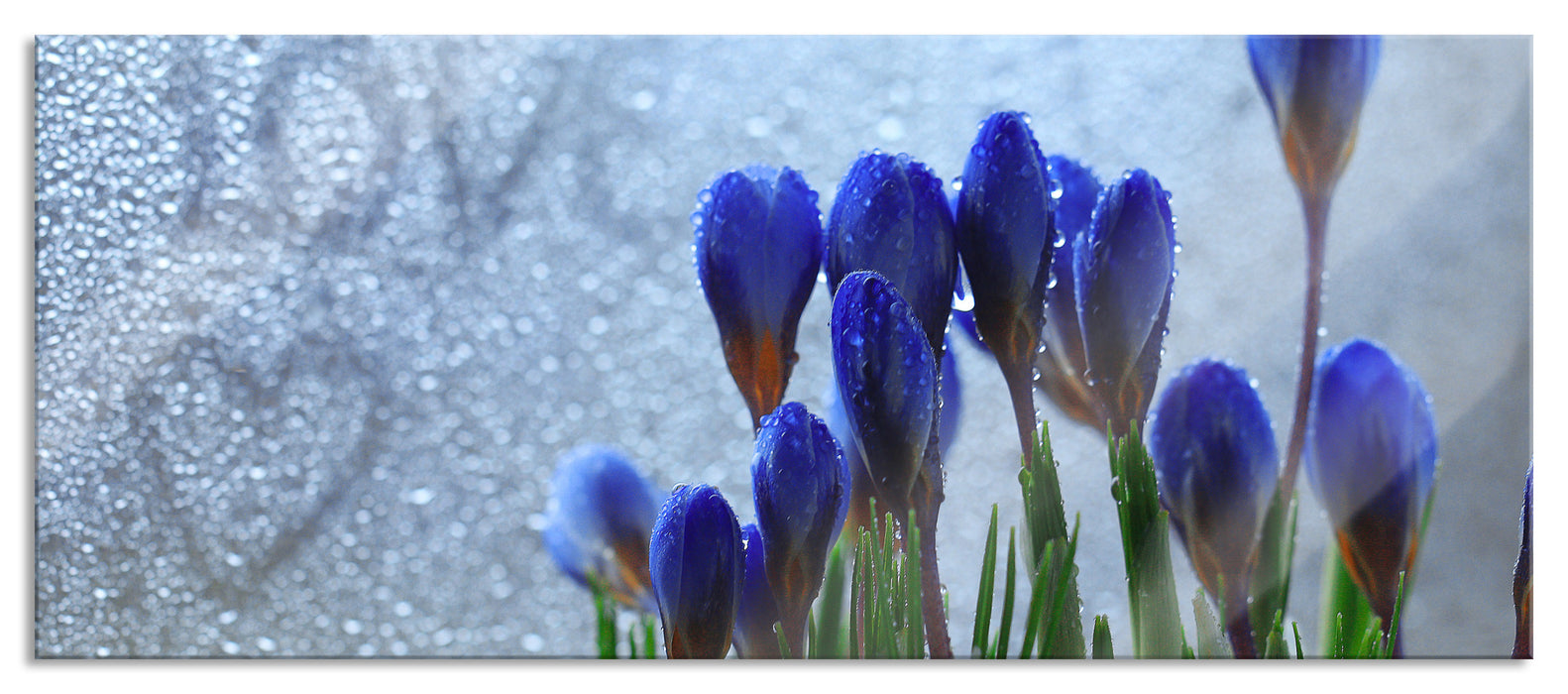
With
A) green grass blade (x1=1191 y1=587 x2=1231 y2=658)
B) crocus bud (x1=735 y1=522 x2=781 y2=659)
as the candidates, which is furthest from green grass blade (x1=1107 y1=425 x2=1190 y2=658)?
crocus bud (x1=735 y1=522 x2=781 y2=659)

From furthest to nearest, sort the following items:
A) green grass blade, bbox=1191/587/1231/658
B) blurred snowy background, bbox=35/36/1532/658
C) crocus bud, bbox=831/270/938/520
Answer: blurred snowy background, bbox=35/36/1532/658 → green grass blade, bbox=1191/587/1231/658 → crocus bud, bbox=831/270/938/520

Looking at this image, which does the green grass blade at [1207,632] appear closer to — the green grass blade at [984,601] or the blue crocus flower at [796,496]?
the green grass blade at [984,601]

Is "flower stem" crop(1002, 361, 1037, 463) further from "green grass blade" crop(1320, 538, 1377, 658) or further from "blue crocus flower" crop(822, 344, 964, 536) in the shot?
"green grass blade" crop(1320, 538, 1377, 658)

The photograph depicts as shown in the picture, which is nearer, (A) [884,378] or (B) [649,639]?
(A) [884,378]

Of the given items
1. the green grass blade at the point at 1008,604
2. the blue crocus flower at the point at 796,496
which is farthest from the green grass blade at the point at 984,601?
the blue crocus flower at the point at 796,496

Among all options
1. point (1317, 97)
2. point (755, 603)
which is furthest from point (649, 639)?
point (1317, 97)

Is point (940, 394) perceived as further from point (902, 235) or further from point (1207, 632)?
point (1207, 632)
